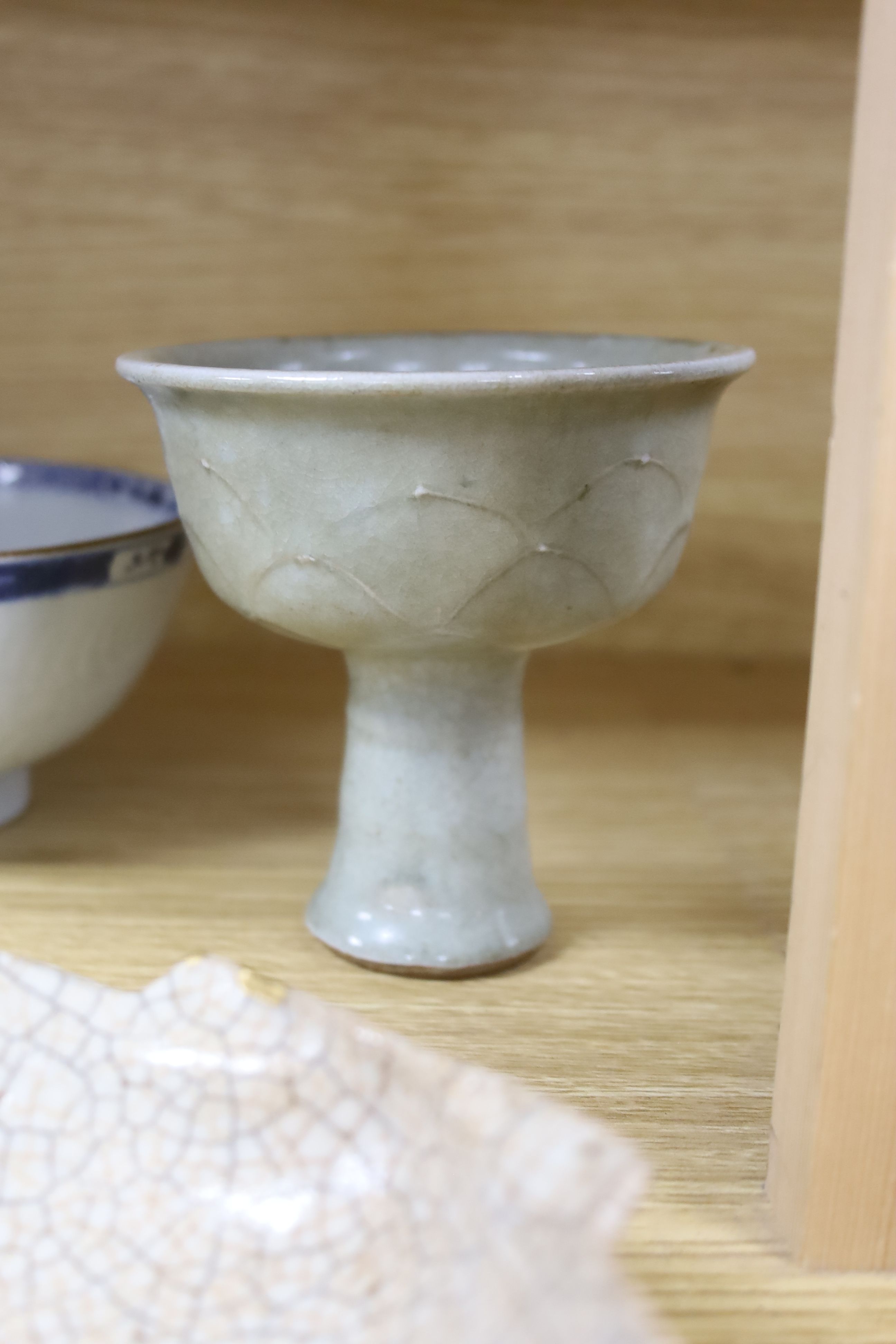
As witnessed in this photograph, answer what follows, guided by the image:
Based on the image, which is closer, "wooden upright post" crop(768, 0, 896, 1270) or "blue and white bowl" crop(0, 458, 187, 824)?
"wooden upright post" crop(768, 0, 896, 1270)

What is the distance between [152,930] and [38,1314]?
0.21 metres

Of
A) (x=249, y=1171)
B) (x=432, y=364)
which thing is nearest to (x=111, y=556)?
(x=432, y=364)

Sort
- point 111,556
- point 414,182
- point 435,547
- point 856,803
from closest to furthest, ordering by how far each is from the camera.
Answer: point 856,803 → point 435,547 → point 111,556 → point 414,182

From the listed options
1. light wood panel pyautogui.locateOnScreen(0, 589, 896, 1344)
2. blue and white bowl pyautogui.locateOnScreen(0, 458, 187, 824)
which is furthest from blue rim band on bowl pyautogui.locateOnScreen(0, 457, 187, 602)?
light wood panel pyautogui.locateOnScreen(0, 589, 896, 1344)

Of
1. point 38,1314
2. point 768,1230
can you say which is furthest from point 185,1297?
point 768,1230

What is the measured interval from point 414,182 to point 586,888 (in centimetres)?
40

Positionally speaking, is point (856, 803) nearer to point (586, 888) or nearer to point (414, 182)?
point (586, 888)

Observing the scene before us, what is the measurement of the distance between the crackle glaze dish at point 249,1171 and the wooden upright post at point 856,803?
0.30 ft

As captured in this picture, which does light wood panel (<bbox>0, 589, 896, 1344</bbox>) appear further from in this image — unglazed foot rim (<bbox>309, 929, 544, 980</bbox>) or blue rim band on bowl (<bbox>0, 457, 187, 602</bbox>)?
blue rim band on bowl (<bbox>0, 457, 187, 602</bbox>)

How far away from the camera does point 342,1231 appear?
1.11 feet

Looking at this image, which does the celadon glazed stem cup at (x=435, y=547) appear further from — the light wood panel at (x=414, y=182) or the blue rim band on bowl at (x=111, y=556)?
the light wood panel at (x=414, y=182)

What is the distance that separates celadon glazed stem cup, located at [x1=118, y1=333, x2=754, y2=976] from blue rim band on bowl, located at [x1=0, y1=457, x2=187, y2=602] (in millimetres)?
60

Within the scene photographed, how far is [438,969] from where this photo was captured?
50 cm

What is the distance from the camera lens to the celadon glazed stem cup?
0.42 m
